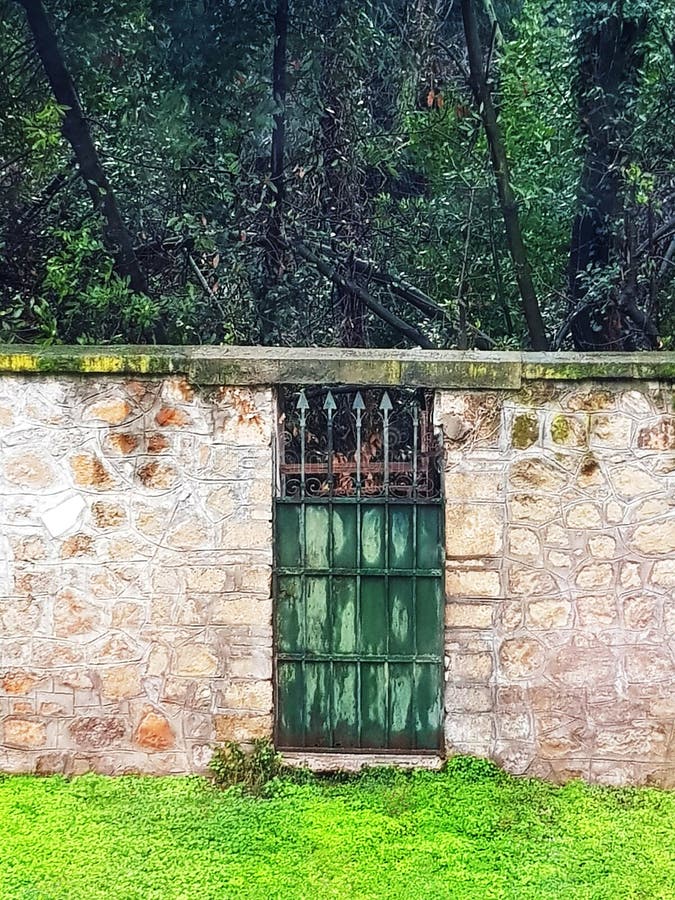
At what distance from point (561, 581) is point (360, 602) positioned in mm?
1118

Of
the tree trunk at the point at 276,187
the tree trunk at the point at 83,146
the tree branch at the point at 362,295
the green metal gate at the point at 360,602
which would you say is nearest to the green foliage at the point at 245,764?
the green metal gate at the point at 360,602

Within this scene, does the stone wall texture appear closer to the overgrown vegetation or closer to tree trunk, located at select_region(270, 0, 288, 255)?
the overgrown vegetation

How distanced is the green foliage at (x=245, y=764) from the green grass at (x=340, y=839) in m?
0.10

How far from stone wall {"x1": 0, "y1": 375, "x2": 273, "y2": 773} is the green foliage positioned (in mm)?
76

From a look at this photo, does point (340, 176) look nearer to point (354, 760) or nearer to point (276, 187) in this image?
point (276, 187)

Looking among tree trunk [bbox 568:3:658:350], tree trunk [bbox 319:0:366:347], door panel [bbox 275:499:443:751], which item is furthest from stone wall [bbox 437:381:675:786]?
tree trunk [bbox 319:0:366:347]

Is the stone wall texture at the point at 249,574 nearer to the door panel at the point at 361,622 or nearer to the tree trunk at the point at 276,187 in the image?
the door panel at the point at 361,622

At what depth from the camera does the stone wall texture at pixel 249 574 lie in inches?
178

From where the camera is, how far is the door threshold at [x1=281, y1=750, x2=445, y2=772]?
4.59 metres

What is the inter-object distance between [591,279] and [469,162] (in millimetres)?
1619

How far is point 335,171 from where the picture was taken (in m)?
7.45

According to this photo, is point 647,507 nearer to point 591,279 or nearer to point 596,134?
point 591,279

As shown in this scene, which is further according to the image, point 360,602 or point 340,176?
point 340,176

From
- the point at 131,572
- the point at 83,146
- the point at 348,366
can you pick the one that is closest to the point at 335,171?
the point at 83,146
